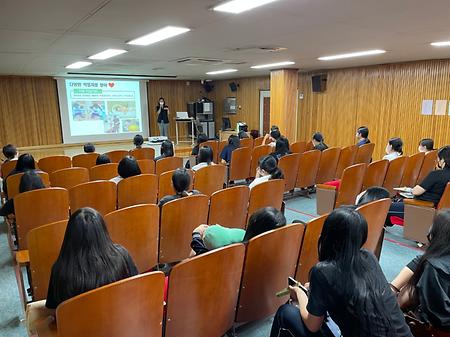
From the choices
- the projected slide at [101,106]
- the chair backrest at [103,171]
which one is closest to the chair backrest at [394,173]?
the chair backrest at [103,171]

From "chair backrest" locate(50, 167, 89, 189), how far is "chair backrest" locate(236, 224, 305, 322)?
10.4 feet

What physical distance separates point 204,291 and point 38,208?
7.09ft

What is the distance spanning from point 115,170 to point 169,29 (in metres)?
2.06

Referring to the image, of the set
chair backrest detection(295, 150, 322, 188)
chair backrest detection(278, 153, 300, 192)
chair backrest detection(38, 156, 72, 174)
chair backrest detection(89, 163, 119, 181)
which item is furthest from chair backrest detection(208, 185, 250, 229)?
chair backrest detection(38, 156, 72, 174)

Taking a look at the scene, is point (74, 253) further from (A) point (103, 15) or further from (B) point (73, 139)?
(B) point (73, 139)

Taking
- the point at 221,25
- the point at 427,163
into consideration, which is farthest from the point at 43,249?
the point at 427,163

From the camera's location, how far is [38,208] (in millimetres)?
3031

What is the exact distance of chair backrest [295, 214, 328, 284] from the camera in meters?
2.18

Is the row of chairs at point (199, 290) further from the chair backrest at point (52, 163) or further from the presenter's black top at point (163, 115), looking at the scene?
the presenter's black top at point (163, 115)

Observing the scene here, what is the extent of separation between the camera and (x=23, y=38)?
457cm

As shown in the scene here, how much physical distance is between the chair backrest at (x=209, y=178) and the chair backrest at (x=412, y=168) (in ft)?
9.00

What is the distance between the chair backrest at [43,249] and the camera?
2049 mm

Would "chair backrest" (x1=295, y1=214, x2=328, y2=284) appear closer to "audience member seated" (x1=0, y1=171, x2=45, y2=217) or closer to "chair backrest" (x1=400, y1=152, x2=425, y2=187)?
"audience member seated" (x1=0, y1=171, x2=45, y2=217)

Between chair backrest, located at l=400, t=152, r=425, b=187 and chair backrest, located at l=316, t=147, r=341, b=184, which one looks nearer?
chair backrest, located at l=400, t=152, r=425, b=187
